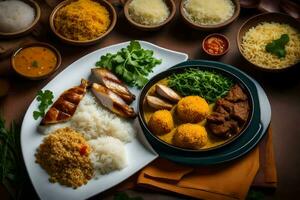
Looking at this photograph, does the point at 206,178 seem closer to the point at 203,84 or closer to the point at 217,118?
the point at 217,118

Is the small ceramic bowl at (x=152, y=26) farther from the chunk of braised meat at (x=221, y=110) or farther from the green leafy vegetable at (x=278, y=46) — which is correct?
the chunk of braised meat at (x=221, y=110)

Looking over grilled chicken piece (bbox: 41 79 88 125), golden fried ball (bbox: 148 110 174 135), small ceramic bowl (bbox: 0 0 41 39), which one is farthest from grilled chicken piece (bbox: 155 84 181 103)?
small ceramic bowl (bbox: 0 0 41 39)

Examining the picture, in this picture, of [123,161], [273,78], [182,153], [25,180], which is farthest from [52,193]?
[273,78]

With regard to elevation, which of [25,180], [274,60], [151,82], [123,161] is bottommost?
[25,180]

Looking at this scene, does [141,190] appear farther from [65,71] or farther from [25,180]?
[65,71]

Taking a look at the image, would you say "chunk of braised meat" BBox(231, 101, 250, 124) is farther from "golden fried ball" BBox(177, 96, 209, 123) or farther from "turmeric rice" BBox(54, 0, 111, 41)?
"turmeric rice" BBox(54, 0, 111, 41)
